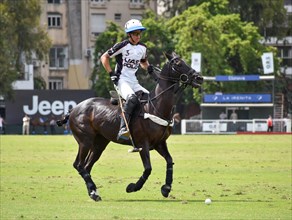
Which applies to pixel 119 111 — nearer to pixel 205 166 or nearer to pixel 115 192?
pixel 115 192

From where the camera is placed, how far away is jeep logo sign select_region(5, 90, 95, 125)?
8369 cm

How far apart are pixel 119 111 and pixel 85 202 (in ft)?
7.06

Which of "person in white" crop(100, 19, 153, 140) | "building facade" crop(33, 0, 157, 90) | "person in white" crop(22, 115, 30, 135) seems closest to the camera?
"person in white" crop(100, 19, 153, 140)

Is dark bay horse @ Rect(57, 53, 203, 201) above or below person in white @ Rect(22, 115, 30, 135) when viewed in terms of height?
above

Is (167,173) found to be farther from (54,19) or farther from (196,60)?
(54,19)

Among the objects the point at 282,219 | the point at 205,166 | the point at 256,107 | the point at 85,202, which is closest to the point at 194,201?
the point at 85,202

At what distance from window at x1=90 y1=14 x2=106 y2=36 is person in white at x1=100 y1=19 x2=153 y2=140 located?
77.9 m

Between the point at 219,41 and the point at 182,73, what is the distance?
207 feet

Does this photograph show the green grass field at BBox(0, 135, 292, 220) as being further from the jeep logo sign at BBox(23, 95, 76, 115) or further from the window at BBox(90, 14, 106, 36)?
the window at BBox(90, 14, 106, 36)

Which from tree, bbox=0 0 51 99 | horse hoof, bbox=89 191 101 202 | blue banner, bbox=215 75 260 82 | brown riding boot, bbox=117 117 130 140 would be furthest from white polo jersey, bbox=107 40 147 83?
tree, bbox=0 0 51 99

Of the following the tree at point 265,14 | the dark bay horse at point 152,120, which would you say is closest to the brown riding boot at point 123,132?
the dark bay horse at point 152,120

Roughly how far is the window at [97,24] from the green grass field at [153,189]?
6050 centimetres

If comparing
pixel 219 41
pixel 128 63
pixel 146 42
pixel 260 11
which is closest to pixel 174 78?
pixel 128 63

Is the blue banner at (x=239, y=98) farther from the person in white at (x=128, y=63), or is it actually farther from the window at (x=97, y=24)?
the person in white at (x=128, y=63)
